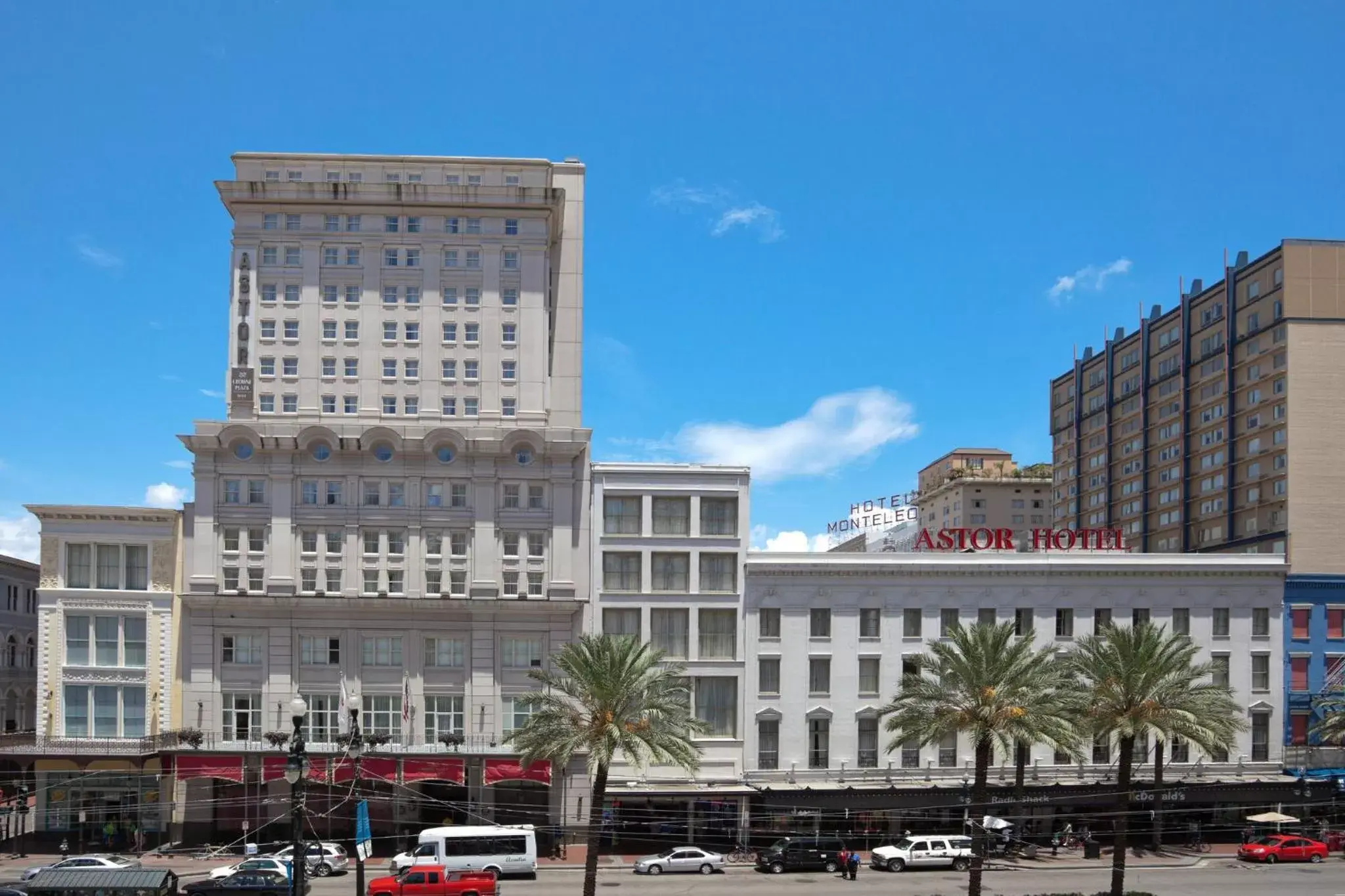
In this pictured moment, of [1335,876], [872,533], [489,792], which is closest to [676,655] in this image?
[489,792]

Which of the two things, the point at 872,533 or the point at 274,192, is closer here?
the point at 274,192

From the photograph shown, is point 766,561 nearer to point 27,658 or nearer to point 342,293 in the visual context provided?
point 342,293

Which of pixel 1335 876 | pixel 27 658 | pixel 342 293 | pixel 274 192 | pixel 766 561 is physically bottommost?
pixel 1335 876

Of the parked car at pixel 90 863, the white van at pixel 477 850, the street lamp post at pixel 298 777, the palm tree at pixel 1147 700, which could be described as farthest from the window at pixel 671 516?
the street lamp post at pixel 298 777

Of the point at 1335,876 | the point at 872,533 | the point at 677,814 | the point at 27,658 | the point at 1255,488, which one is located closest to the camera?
the point at 1335,876

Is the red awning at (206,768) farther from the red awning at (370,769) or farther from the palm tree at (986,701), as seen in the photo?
the palm tree at (986,701)

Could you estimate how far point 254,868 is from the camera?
2142 inches

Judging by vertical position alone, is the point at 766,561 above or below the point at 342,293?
below

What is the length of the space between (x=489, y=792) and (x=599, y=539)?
15.8 meters

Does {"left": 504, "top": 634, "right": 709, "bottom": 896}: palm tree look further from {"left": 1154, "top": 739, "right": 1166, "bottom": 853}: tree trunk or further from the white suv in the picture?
{"left": 1154, "top": 739, "right": 1166, "bottom": 853}: tree trunk

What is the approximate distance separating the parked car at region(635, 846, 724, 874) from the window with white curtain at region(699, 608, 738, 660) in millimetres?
12142

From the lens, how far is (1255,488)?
104 meters

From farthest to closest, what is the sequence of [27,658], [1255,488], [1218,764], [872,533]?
[872,533]
[1255,488]
[27,658]
[1218,764]

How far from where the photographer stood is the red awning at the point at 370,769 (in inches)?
2650
